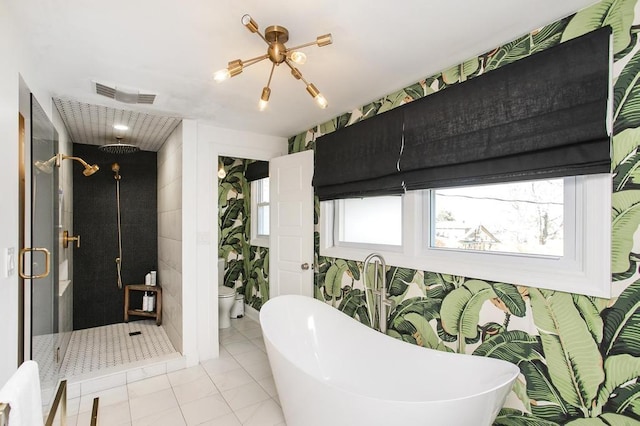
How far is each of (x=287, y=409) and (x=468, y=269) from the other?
1.36 meters

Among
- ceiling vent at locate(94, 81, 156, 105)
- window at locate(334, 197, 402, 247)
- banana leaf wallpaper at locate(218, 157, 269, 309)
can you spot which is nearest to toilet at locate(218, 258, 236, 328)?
banana leaf wallpaper at locate(218, 157, 269, 309)

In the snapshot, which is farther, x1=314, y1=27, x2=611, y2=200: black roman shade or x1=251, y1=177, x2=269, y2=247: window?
x1=251, y1=177, x2=269, y2=247: window

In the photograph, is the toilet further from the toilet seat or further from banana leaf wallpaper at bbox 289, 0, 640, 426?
banana leaf wallpaper at bbox 289, 0, 640, 426

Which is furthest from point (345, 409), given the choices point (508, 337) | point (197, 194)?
point (197, 194)

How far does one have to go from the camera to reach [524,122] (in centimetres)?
154

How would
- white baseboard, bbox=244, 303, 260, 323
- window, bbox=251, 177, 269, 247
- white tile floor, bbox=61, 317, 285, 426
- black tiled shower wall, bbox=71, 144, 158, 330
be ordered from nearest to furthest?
white tile floor, bbox=61, 317, 285, 426
black tiled shower wall, bbox=71, 144, 158, 330
white baseboard, bbox=244, 303, 260, 323
window, bbox=251, 177, 269, 247

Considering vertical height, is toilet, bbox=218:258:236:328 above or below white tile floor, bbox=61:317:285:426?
above

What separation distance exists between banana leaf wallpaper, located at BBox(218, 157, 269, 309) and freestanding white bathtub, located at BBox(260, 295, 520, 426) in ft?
7.09

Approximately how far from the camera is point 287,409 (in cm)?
184

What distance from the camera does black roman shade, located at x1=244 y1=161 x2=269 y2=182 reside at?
4132mm

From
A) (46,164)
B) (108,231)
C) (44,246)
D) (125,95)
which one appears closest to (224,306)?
(108,231)

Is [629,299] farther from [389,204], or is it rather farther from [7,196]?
[7,196]

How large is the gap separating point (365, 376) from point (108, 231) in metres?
3.52

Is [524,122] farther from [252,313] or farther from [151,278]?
[151,278]
